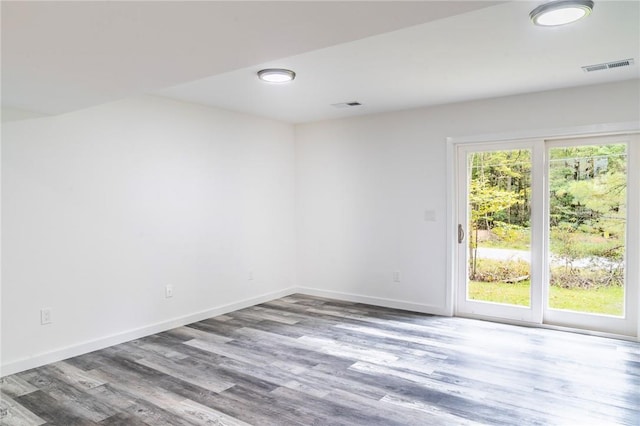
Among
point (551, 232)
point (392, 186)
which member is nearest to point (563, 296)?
point (551, 232)

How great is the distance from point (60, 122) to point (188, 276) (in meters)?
1.94

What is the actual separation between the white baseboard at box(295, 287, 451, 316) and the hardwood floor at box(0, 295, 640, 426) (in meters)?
0.44

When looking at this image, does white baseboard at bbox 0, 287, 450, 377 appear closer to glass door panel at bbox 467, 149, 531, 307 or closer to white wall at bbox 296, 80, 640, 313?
white wall at bbox 296, 80, 640, 313

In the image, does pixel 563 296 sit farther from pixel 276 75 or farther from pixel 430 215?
pixel 276 75

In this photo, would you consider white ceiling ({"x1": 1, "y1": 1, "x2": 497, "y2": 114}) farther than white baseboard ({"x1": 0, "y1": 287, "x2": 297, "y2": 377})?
No

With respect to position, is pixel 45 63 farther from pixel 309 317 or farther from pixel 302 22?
pixel 309 317

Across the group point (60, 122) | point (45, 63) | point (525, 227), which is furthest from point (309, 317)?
point (45, 63)

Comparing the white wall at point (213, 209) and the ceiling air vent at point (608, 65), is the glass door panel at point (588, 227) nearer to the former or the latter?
the white wall at point (213, 209)

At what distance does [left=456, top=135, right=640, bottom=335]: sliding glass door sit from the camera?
3945 millimetres

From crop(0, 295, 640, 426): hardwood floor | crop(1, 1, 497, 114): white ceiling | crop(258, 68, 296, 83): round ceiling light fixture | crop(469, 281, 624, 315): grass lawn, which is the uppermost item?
crop(258, 68, 296, 83): round ceiling light fixture

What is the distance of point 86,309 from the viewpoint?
363 cm

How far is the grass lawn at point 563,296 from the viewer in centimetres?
399

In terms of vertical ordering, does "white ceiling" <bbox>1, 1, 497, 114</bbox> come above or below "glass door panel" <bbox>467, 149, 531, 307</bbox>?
above

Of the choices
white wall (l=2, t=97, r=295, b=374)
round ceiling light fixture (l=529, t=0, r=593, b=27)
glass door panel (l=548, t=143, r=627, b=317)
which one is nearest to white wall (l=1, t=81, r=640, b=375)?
white wall (l=2, t=97, r=295, b=374)
